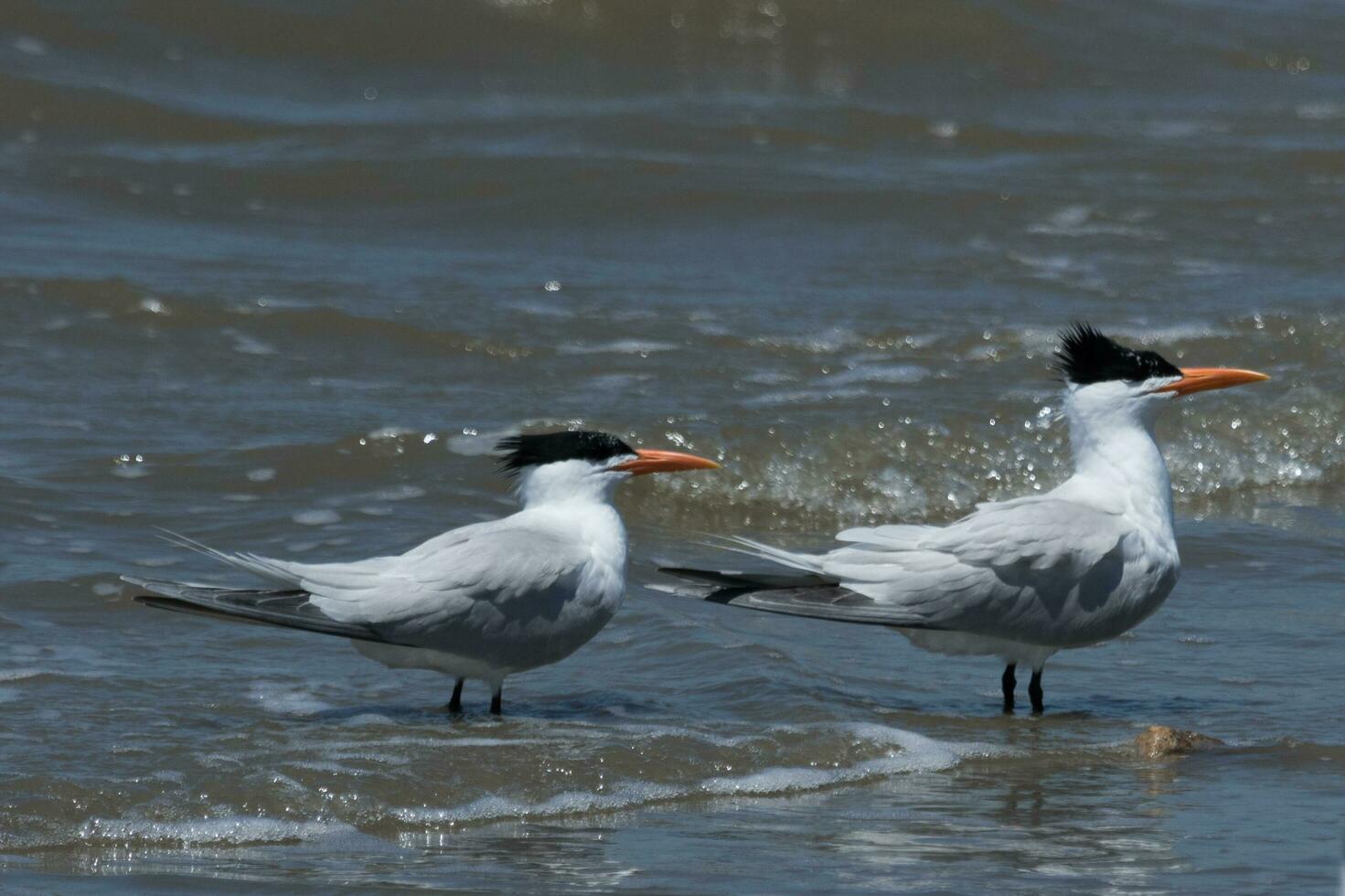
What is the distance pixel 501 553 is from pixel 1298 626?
2.71 m

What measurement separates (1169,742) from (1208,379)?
1.26m

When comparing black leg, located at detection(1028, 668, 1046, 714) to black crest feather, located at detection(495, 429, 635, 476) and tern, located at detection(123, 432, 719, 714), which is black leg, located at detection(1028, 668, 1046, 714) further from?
black crest feather, located at detection(495, 429, 635, 476)

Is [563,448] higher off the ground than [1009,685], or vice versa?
[563,448]

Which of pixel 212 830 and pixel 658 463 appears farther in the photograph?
pixel 658 463

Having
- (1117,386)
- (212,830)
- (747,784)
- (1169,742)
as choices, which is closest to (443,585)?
(747,784)

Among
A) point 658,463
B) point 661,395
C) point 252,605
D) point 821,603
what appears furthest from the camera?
point 661,395

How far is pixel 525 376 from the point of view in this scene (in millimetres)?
9438

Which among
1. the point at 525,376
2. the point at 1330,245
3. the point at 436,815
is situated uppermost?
the point at 1330,245

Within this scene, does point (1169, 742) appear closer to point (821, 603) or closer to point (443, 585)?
point (821, 603)

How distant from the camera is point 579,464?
19.3 feet

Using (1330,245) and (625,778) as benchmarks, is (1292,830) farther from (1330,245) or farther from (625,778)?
(1330,245)

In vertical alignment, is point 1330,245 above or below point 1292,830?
above

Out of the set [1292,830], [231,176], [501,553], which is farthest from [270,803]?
[231,176]

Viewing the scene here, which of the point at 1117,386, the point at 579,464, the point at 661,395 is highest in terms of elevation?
the point at 661,395
